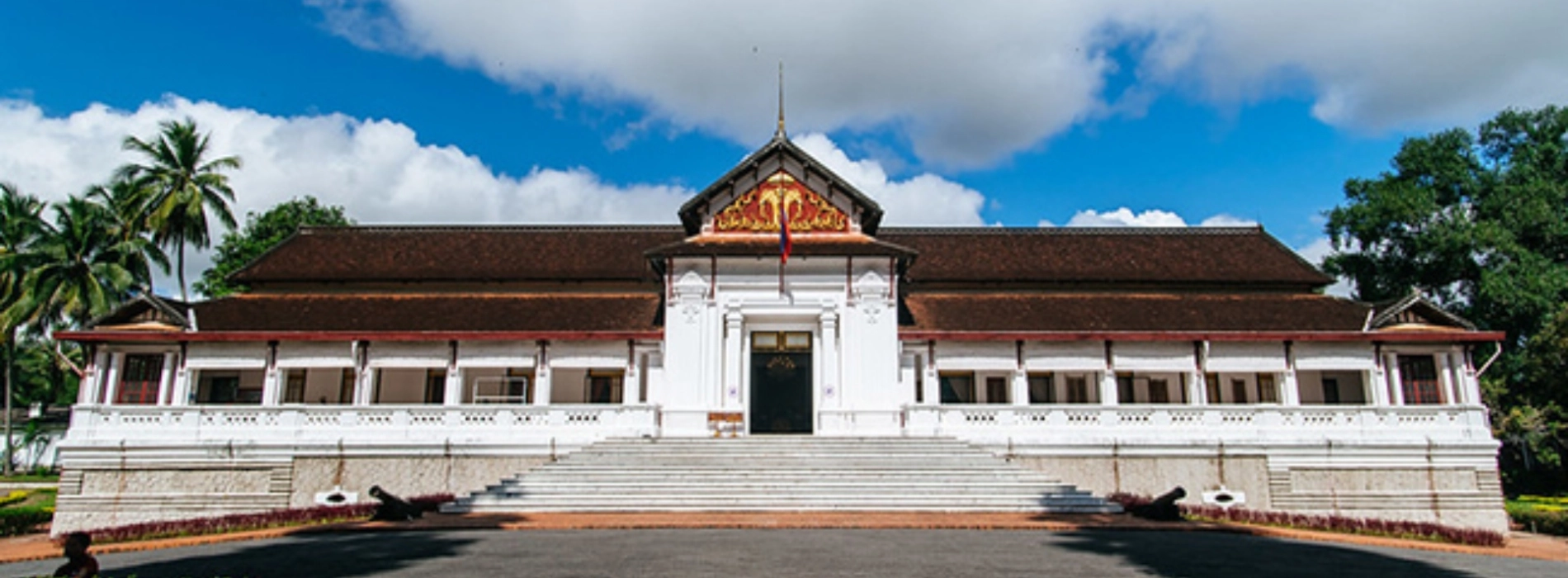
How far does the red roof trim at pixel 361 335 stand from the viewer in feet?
78.7

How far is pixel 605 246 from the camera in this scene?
32000 millimetres

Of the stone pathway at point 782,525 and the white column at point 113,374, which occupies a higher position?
the white column at point 113,374

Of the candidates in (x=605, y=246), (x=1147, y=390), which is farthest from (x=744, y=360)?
(x=1147, y=390)

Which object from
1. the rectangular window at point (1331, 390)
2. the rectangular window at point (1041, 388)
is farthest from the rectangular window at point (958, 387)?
the rectangular window at point (1331, 390)

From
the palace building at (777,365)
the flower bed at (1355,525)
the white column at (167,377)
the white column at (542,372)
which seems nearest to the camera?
the flower bed at (1355,525)

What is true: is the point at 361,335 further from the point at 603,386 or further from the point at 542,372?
the point at 603,386

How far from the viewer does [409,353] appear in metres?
25.0

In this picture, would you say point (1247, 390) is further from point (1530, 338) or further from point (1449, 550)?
point (1530, 338)

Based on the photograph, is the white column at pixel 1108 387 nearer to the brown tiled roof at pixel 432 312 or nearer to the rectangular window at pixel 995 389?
the rectangular window at pixel 995 389

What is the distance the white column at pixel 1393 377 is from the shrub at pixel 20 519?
35507 mm

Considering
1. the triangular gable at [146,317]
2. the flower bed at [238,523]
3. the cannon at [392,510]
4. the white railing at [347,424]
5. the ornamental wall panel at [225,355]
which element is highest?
the triangular gable at [146,317]

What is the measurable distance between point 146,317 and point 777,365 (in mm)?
17528

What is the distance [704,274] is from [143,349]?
15.9 meters

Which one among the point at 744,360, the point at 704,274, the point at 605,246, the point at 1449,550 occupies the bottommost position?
the point at 1449,550
